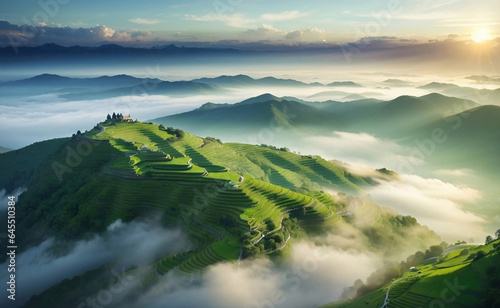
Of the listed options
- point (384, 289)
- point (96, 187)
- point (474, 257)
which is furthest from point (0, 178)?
point (474, 257)

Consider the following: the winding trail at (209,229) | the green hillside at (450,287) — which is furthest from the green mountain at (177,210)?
the green hillside at (450,287)

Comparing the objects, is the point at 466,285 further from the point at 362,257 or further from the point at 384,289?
the point at 362,257

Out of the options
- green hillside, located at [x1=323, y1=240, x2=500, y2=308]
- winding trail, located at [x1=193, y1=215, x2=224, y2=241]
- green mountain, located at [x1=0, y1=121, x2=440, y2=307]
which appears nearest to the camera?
green hillside, located at [x1=323, y1=240, x2=500, y2=308]

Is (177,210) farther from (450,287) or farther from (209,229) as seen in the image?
(450,287)

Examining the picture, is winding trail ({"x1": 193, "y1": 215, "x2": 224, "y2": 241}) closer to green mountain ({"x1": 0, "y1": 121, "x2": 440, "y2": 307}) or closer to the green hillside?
green mountain ({"x1": 0, "y1": 121, "x2": 440, "y2": 307})

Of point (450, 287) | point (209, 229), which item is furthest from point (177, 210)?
point (450, 287)

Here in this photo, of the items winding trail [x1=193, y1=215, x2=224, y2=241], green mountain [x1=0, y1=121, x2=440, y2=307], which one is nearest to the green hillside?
green mountain [x1=0, y1=121, x2=440, y2=307]
